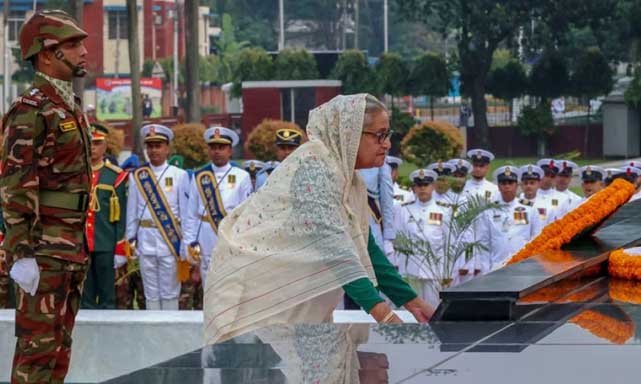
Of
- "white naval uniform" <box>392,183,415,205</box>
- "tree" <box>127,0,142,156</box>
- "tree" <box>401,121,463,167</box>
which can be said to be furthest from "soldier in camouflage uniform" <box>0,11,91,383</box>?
"tree" <box>127,0,142,156</box>

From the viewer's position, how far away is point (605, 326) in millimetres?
4625

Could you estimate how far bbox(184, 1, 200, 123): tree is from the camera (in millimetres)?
25906

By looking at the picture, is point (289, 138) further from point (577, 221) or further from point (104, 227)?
point (577, 221)

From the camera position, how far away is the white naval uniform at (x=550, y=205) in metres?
11.4

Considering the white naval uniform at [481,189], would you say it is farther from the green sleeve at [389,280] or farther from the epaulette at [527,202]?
the green sleeve at [389,280]

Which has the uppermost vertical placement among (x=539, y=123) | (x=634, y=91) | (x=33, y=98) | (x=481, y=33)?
Result: (x=481, y=33)

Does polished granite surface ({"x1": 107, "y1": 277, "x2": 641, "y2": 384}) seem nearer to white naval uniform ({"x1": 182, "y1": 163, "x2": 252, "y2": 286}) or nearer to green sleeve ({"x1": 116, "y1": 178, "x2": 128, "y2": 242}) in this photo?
green sleeve ({"x1": 116, "y1": 178, "x2": 128, "y2": 242})

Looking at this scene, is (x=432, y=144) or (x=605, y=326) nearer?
(x=605, y=326)

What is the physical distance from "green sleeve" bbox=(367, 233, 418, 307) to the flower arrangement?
46.6 inches

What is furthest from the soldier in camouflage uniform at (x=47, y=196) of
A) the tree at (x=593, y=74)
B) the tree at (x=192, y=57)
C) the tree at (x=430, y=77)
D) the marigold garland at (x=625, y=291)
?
the tree at (x=430, y=77)

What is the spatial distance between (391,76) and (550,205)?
107 ft

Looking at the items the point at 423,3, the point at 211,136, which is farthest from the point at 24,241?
the point at 423,3

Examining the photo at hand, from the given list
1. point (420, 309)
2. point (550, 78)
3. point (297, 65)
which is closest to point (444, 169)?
point (420, 309)

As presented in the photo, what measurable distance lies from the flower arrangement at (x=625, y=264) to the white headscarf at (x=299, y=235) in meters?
1.42
